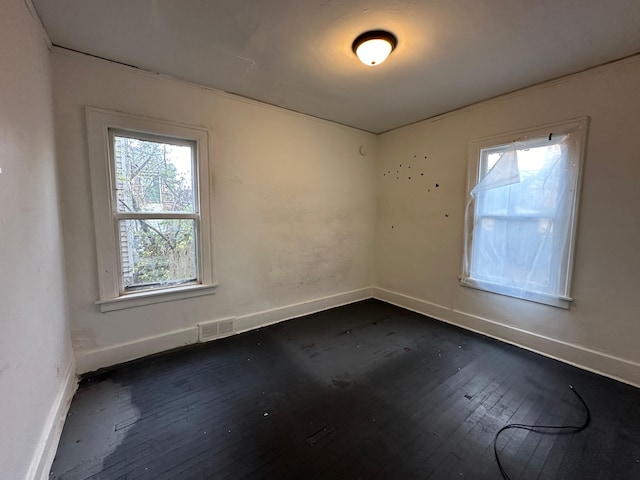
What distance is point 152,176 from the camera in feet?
7.95

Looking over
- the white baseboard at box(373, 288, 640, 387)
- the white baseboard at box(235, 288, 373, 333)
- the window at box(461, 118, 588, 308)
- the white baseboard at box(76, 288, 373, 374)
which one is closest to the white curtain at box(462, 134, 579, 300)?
the window at box(461, 118, 588, 308)

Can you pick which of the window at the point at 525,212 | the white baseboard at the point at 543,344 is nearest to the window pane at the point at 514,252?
the window at the point at 525,212

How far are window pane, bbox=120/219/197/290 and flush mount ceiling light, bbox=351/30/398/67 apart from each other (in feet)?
6.86

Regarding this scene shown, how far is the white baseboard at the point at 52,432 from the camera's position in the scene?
1.25 metres

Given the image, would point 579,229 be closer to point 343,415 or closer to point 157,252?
point 343,415

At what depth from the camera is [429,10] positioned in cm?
161

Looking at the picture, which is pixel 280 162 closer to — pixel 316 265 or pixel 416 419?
pixel 316 265

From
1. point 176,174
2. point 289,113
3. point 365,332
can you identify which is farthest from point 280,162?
point 365,332

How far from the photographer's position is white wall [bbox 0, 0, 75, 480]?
111 centimetres

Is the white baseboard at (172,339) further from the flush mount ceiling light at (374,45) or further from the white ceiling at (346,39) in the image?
the flush mount ceiling light at (374,45)

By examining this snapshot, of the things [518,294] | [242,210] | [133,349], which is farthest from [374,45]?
[133,349]

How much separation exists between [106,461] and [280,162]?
2.80m

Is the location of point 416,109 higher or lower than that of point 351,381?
higher

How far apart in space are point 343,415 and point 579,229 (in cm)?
254
